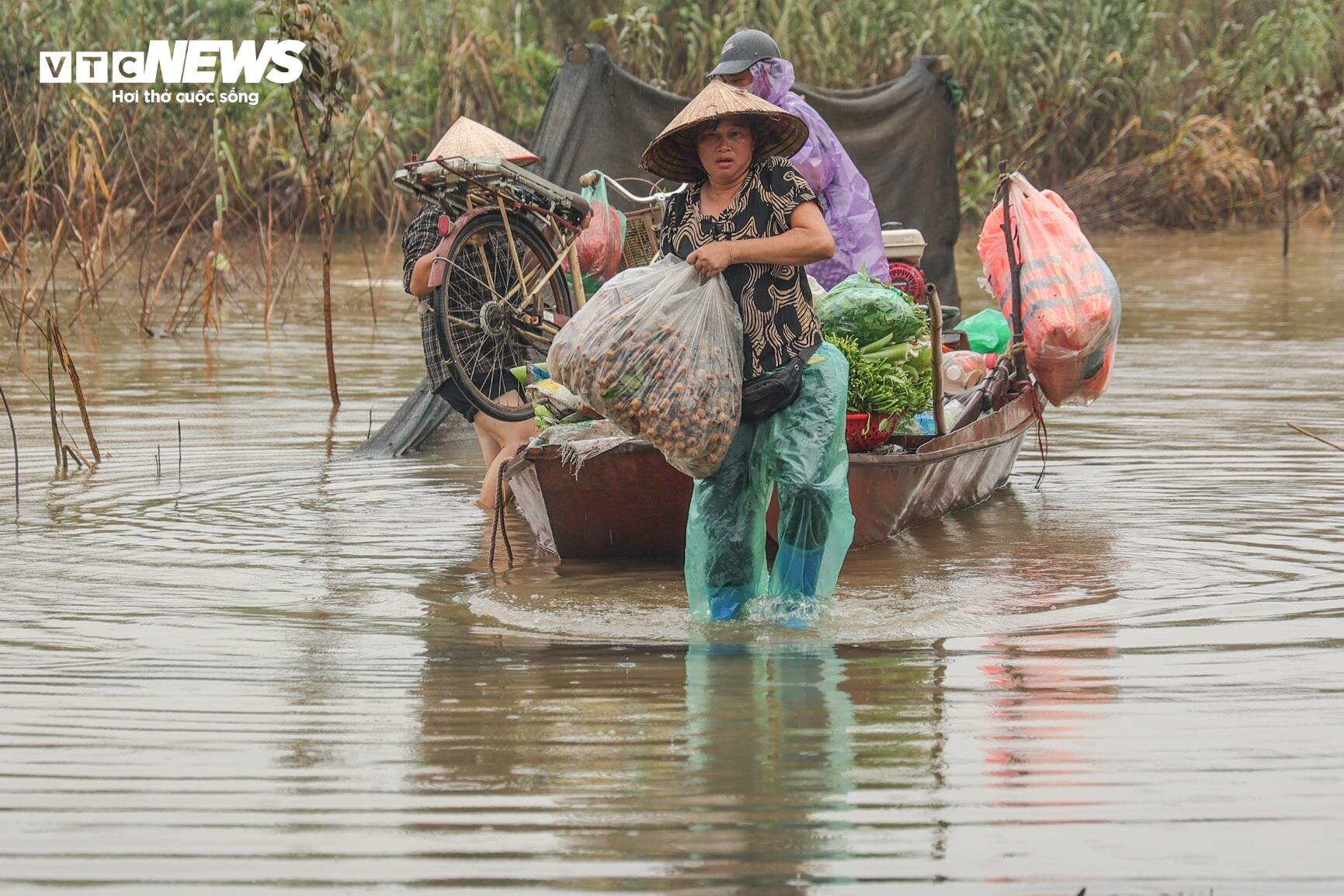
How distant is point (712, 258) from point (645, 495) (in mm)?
1409

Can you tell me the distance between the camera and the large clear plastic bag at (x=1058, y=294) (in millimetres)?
8016

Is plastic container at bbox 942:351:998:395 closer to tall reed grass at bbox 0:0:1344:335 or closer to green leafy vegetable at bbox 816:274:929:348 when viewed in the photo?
green leafy vegetable at bbox 816:274:929:348

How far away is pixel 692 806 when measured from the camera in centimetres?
390

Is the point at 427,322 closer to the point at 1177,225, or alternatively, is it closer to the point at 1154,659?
the point at 1154,659

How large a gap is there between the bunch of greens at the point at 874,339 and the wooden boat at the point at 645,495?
0.69ft

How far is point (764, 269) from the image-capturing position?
546 centimetres

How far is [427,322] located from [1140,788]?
3.96 m

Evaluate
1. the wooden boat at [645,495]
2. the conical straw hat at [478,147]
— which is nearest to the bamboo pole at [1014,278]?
the wooden boat at [645,495]

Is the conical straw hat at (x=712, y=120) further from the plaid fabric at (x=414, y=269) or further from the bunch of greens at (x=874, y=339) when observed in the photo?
the plaid fabric at (x=414, y=269)

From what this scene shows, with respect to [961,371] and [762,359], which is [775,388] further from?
[961,371]

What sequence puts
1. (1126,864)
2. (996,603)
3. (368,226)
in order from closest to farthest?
(1126,864) → (996,603) → (368,226)

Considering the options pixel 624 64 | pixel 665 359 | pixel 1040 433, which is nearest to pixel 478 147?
pixel 665 359

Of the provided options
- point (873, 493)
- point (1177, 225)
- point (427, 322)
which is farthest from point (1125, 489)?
point (1177, 225)

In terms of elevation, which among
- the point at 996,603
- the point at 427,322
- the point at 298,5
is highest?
the point at 298,5
